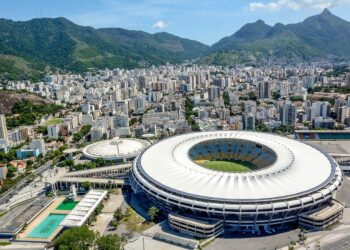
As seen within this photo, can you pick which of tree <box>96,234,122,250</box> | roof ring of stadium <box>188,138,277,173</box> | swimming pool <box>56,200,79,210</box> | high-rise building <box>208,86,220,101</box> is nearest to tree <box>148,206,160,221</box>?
tree <box>96,234,122,250</box>

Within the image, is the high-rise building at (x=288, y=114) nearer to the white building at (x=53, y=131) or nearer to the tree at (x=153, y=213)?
the tree at (x=153, y=213)

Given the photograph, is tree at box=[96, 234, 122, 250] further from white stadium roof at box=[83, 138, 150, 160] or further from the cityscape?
white stadium roof at box=[83, 138, 150, 160]

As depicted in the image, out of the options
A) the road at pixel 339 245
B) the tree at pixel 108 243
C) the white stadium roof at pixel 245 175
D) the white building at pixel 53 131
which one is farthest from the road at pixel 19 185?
the road at pixel 339 245

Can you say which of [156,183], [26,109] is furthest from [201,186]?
[26,109]

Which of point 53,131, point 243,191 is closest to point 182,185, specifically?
point 243,191

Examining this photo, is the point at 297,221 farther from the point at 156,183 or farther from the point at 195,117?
the point at 195,117

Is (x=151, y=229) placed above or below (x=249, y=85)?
below
